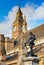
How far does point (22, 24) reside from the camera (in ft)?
291

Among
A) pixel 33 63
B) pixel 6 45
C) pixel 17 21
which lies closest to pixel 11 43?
pixel 6 45

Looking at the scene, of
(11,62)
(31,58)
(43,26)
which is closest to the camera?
(31,58)

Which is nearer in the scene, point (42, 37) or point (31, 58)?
point (31, 58)

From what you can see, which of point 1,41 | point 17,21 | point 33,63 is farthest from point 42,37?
point 17,21

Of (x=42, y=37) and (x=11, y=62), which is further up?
(x=42, y=37)

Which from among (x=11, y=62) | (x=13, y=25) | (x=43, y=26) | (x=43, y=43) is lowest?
(x=11, y=62)

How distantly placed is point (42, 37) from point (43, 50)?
22.5ft

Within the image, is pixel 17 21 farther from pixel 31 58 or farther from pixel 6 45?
pixel 31 58

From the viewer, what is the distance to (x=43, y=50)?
35531 millimetres

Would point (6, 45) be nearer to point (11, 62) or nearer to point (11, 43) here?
point (11, 43)

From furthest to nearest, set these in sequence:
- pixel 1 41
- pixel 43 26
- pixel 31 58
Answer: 1. pixel 1 41
2. pixel 43 26
3. pixel 31 58

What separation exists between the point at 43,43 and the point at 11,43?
23276 millimetres

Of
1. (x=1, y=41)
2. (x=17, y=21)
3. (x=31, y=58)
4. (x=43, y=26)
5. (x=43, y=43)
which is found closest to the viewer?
(x=31, y=58)

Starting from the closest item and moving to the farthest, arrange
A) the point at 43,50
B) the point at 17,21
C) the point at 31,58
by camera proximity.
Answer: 1. the point at 31,58
2. the point at 43,50
3. the point at 17,21
